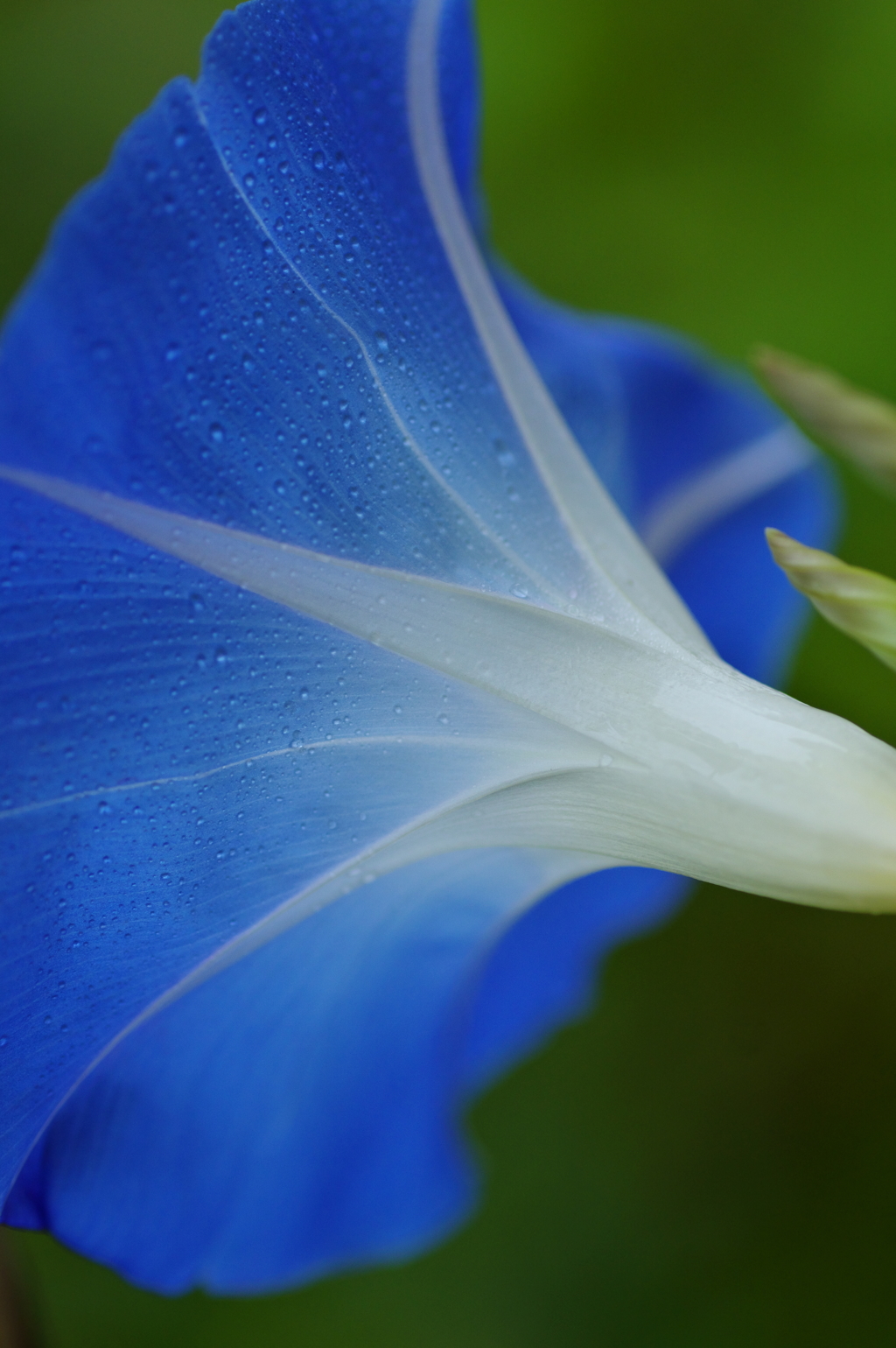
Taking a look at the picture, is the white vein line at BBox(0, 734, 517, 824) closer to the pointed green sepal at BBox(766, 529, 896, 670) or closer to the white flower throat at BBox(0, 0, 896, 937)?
the white flower throat at BBox(0, 0, 896, 937)

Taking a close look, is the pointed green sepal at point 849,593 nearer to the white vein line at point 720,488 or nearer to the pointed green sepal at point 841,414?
the pointed green sepal at point 841,414

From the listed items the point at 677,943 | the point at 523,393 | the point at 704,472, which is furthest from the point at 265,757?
the point at 677,943

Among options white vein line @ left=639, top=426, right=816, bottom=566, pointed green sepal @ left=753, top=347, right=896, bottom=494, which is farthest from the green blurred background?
pointed green sepal @ left=753, top=347, right=896, bottom=494

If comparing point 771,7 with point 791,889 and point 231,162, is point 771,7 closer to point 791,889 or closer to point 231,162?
point 231,162

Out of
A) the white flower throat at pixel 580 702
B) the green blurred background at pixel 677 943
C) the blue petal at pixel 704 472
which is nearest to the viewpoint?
the white flower throat at pixel 580 702

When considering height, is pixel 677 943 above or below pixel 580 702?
below

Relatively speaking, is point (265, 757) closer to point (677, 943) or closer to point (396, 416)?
point (396, 416)

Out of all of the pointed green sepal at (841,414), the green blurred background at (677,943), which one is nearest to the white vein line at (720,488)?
the pointed green sepal at (841,414)

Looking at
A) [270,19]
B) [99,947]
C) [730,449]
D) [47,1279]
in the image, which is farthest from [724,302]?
[47,1279]
